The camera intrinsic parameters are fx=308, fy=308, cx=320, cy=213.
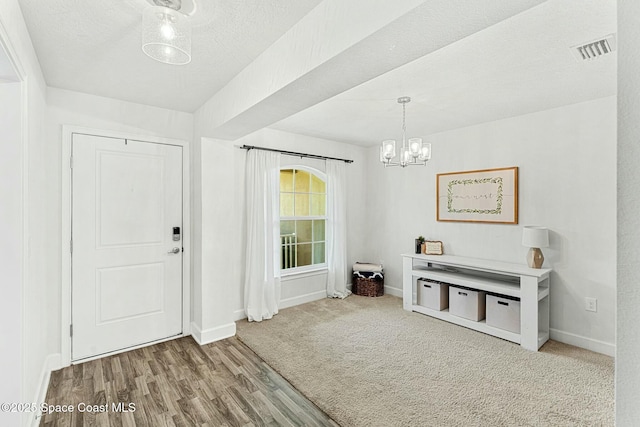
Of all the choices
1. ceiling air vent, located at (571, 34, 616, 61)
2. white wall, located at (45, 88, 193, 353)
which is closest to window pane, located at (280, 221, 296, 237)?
white wall, located at (45, 88, 193, 353)

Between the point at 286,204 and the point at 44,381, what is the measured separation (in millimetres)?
2930

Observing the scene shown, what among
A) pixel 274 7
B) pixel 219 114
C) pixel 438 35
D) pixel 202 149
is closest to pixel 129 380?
pixel 202 149

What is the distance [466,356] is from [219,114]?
3132 millimetres

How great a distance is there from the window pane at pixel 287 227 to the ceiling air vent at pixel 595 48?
11.1 ft

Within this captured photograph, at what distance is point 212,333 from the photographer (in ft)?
10.3

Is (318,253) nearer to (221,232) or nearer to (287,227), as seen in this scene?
(287,227)

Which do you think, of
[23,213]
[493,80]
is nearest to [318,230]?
[493,80]

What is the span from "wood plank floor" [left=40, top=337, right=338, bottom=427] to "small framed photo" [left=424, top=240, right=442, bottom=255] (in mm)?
2547

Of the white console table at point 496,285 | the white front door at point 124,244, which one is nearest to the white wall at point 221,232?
the white front door at point 124,244

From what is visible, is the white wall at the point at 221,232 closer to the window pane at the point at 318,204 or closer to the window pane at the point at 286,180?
the window pane at the point at 286,180

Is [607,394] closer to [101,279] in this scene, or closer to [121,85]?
[101,279]

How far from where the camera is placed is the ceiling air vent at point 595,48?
1.86 m

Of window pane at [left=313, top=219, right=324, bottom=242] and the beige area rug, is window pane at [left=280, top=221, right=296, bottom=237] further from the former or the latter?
the beige area rug

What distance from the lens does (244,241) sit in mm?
3855
